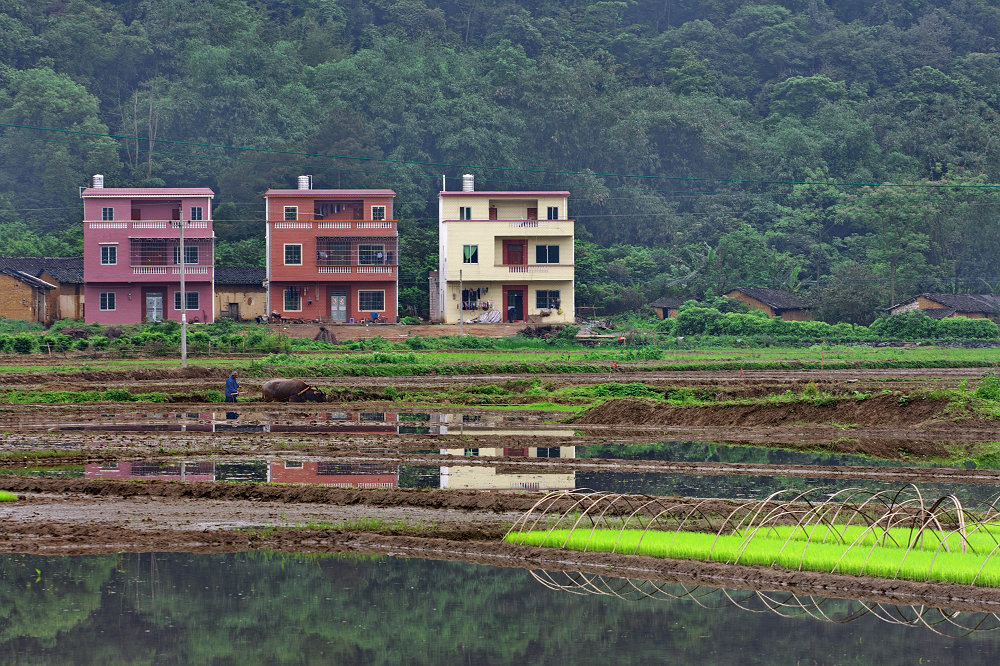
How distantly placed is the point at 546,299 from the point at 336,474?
5456 centimetres

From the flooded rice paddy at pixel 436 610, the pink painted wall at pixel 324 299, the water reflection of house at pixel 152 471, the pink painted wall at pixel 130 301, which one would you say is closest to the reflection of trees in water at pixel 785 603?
the flooded rice paddy at pixel 436 610

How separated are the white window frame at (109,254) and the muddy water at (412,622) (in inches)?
2386

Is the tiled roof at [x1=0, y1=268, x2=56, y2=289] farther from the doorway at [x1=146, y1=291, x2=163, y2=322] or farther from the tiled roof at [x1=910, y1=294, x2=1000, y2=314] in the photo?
the tiled roof at [x1=910, y1=294, x2=1000, y2=314]

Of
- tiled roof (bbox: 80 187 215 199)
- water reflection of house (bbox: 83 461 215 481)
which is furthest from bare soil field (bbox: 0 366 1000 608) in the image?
tiled roof (bbox: 80 187 215 199)

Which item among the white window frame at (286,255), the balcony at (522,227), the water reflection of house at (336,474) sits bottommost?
the water reflection of house at (336,474)

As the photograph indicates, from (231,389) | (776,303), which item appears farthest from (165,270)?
(776,303)

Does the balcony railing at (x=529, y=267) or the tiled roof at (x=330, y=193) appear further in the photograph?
the balcony railing at (x=529, y=267)

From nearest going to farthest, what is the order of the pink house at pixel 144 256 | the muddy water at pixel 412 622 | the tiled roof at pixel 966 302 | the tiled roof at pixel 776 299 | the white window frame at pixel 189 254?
1. the muddy water at pixel 412 622
2. the pink house at pixel 144 256
3. the white window frame at pixel 189 254
4. the tiled roof at pixel 966 302
5. the tiled roof at pixel 776 299

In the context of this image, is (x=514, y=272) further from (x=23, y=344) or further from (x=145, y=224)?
(x=23, y=344)

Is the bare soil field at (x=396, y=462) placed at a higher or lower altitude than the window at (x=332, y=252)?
lower

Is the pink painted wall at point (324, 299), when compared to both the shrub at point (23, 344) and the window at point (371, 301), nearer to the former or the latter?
the window at point (371, 301)

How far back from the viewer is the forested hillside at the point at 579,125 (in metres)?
91.9

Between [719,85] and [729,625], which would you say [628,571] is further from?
[719,85]

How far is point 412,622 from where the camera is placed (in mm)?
14984
